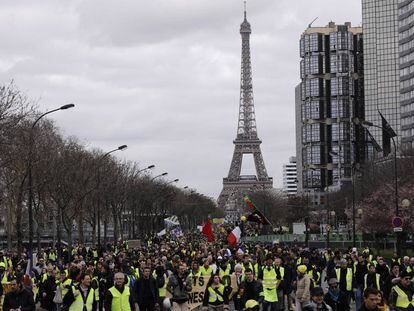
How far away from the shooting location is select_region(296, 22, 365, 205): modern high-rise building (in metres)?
185

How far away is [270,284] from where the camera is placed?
66.9 ft

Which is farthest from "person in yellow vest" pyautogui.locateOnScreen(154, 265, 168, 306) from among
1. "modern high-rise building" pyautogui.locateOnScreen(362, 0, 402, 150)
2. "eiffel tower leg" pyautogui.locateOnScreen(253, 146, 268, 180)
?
"eiffel tower leg" pyautogui.locateOnScreen(253, 146, 268, 180)

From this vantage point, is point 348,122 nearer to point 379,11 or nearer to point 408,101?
point 379,11

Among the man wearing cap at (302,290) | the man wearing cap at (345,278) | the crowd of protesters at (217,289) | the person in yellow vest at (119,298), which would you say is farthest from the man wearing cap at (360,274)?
the person in yellow vest at (119,298)

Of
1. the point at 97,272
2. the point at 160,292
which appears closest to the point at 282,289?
the point at 160,292

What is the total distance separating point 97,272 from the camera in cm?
2216

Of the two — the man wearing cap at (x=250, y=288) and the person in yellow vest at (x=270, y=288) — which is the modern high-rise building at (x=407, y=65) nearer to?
the person in yellow vest at (x=270, y=288)

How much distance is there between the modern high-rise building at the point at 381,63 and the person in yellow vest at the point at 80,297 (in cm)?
14775

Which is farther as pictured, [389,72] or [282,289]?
[389,72]

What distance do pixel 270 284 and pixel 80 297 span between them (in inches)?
228

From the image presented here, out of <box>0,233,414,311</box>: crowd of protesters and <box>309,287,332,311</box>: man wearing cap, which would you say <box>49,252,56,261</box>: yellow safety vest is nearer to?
<box>0,233,414,311</box>: crowd of protesters

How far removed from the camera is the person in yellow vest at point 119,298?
14812 millimetres

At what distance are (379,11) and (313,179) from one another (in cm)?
3984

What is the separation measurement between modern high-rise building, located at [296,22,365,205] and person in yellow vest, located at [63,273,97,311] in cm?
16762
